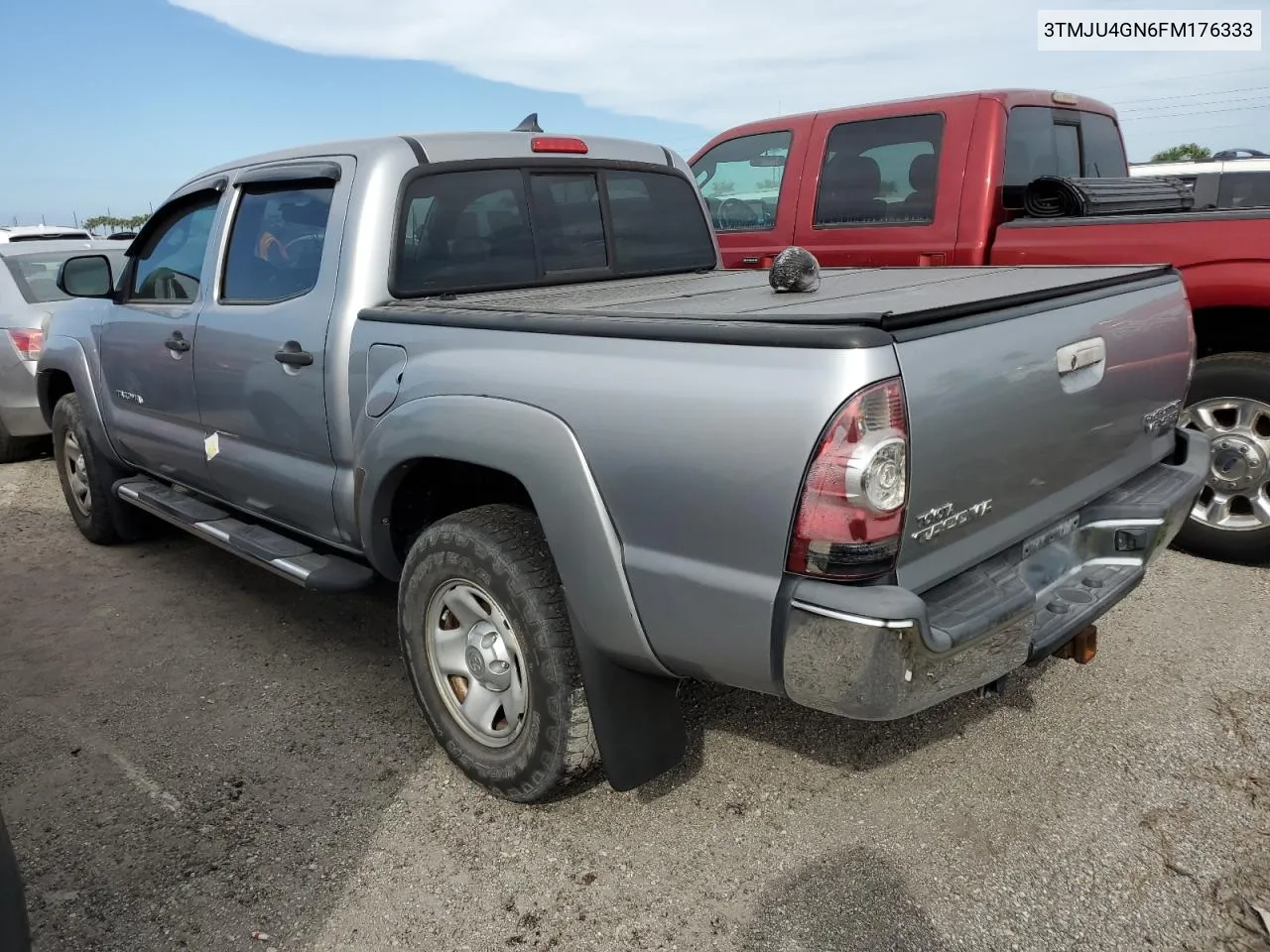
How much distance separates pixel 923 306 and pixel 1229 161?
29.9ft

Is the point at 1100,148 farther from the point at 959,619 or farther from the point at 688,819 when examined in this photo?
the point at 688,819

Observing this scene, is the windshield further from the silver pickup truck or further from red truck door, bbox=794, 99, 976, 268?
red truck door, bbox=794, 99, 976, 268

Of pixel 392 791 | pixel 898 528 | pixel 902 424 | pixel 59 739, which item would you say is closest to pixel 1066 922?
pixel 898 528

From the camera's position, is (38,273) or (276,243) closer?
(276,243)

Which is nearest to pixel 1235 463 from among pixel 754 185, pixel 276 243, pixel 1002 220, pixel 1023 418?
pixel 1002 220

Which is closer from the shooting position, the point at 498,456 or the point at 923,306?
the point at 923,306

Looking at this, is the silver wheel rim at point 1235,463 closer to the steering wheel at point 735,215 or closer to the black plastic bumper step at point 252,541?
the steering wheel at point 735,215

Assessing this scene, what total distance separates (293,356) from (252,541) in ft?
2.76

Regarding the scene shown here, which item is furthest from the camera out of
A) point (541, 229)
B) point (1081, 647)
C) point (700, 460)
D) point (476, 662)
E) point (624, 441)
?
point (541, 229)

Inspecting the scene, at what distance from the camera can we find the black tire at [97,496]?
5.11m

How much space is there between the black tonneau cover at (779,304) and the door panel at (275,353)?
360 mm

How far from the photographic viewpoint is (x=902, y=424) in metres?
2.00

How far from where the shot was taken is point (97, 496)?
5.18m

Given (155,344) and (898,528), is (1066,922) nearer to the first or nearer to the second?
(898,528)
